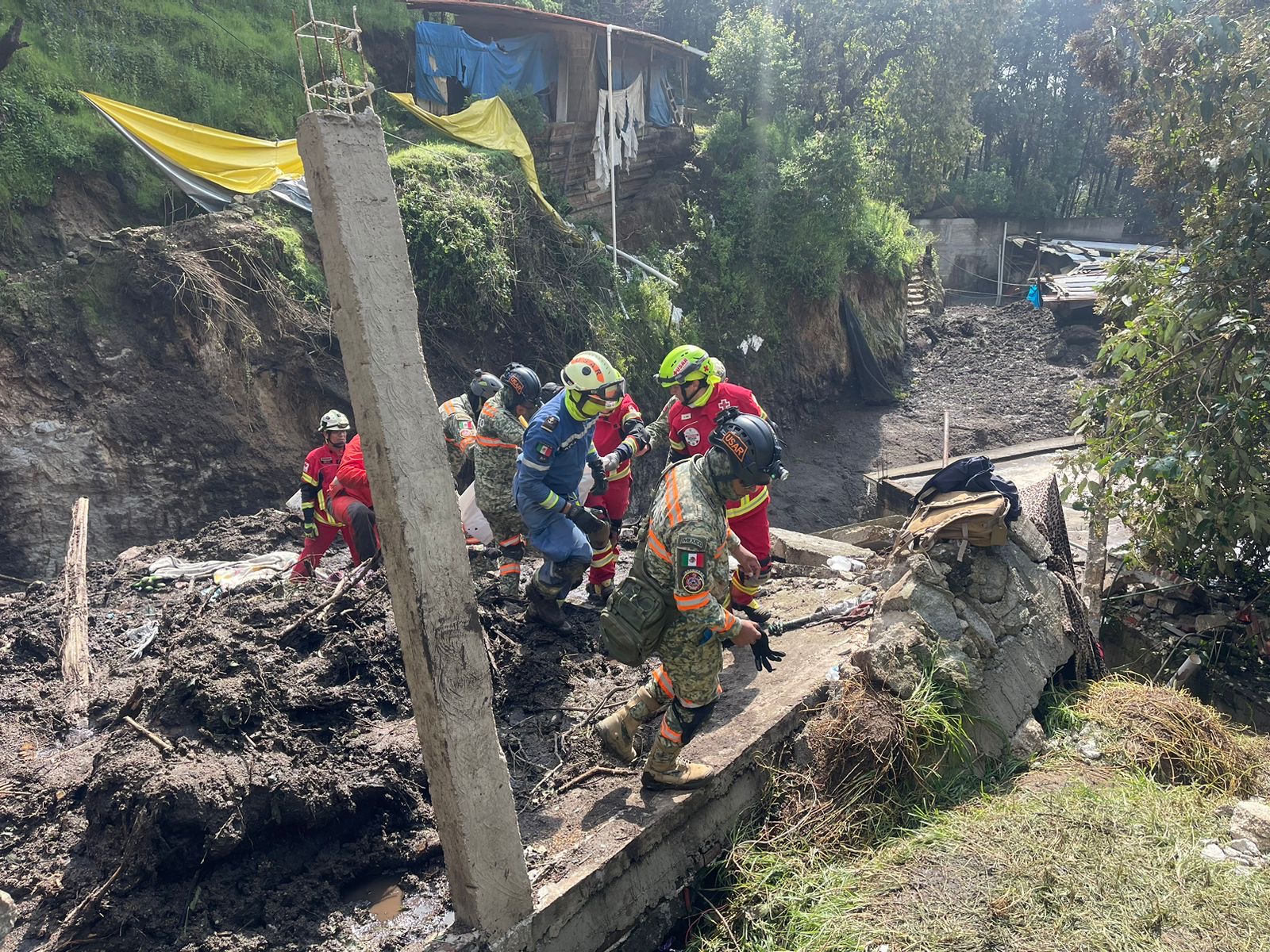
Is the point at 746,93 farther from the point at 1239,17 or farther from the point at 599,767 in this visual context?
the point at 599,767

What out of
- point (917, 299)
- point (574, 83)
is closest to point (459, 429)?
point (574, 83)

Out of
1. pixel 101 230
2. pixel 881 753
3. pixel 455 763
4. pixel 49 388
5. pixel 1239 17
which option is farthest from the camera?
pixel 101 230

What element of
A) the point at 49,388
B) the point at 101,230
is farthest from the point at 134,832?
the point at 101,230

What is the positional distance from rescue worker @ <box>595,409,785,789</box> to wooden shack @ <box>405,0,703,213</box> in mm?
12402

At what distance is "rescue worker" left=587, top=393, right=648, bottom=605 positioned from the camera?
6.56m

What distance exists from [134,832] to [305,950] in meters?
0.85

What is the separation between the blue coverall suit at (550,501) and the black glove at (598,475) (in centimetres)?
49

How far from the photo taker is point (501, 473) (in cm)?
663

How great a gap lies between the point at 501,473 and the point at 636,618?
2.81 metres

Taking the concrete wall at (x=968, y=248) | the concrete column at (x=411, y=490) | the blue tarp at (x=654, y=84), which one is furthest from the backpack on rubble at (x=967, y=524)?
the concrete wall at (x=968, y=248)

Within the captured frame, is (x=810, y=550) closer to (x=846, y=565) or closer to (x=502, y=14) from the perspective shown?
(x=846, y=565)

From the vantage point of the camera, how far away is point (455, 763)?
307 centimetres

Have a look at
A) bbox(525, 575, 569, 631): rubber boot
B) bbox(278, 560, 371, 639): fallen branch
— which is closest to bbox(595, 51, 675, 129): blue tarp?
bbox(525, 575, 569, 631): rubber boot

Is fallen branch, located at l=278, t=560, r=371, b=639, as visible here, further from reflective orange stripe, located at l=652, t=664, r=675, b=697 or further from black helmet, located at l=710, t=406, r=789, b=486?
black helmet, located at l=710, t=406, r=789, b=486
